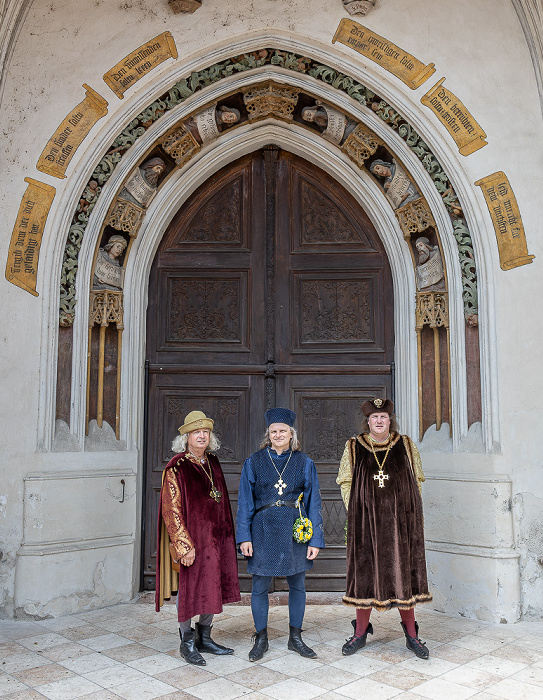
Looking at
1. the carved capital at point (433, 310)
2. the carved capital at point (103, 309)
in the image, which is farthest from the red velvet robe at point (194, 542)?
the carved capital at point (433, 310)

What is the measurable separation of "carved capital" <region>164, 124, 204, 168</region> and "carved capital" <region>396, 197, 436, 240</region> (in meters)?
1.83

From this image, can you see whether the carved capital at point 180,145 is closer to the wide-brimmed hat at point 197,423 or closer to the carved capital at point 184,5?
the carved capital at point 184,5

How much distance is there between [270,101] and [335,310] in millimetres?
1876

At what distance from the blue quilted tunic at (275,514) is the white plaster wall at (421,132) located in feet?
4.73

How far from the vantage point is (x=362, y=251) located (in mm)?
5707

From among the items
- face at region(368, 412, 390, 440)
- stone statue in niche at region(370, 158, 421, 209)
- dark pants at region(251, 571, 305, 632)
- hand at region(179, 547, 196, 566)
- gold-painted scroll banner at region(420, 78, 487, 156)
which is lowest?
dark pants at region(251, 571, 305, 632)

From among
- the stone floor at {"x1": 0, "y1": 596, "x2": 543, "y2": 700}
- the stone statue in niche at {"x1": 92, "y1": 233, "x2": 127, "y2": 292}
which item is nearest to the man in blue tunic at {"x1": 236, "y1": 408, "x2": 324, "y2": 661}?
the stone floor at {"x1": 0, "y1": 596, "x2": 543, "y2": 700}

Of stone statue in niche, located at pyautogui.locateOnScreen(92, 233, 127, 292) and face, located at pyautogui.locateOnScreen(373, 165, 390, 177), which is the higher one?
face, located at pyautogui.locateOnScreen(373, 165, 390, 177)

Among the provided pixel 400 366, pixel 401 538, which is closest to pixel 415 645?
pixel 401 538

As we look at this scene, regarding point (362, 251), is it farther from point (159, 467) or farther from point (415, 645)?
point (415, 645)

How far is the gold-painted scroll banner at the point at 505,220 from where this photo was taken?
482cm

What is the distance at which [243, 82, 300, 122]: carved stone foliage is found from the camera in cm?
554

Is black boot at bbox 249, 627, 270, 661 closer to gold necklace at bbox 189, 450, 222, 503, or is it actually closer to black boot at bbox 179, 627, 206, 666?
black boot at bbox 179, 627, 206, 666

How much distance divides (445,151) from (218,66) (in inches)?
77.3
